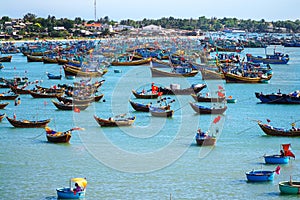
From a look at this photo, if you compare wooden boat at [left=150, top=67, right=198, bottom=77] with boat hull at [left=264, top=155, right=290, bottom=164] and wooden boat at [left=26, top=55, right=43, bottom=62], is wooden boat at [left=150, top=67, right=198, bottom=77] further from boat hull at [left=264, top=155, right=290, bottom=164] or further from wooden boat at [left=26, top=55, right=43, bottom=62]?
boat hull at [left=264, top=155, right=290, bottom=164]

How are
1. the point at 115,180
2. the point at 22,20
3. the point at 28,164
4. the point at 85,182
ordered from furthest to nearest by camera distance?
the point at 22,20 < the point at 28,164 < the point at 115,180 < the point at 85,182

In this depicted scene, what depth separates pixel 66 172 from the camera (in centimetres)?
2175

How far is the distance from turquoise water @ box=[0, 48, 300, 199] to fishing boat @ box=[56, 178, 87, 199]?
1.01 feet

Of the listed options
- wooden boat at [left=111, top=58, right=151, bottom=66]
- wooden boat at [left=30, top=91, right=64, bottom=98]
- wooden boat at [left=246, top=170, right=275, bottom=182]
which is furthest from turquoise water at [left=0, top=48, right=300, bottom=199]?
wooden boat at [left=111, top=58, right=151, bottom=66]

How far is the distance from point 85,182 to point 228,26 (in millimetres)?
162024

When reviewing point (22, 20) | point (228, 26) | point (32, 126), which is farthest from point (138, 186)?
point (228, 26)

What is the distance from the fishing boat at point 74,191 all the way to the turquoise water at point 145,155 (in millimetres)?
308

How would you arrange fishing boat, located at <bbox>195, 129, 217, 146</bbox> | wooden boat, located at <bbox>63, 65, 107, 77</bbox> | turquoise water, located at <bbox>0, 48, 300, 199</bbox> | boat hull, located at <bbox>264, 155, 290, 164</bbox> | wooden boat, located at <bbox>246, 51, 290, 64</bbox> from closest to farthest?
turquoise water, located at <bbox>0, 48, 300, 199</bbox> → boat hull, located at <bbox>264, 155, 290, 164</bbox> → fishing boat, located at <bbox>195, 129, 217, 146</bbox> → wooden boat, located at <bbox>63, 65, 107, 77</bbox> → wooden boat, located at <bbox>246, 51, 290, 64</bbox>

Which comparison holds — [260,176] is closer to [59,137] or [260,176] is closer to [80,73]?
[59,137]

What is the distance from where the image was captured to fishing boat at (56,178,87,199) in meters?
18.9

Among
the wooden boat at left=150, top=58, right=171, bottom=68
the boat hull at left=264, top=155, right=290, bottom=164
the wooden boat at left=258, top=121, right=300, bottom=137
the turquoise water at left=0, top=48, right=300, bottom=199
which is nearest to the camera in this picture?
the turquoise water at left=0, top=48, right=300, bottom=199

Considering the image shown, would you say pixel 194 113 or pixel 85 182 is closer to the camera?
pixel 85 182

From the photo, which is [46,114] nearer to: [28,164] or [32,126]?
[32,126]

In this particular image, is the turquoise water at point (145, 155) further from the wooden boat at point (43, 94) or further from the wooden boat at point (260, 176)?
the wooden boat at point (43, 94)
